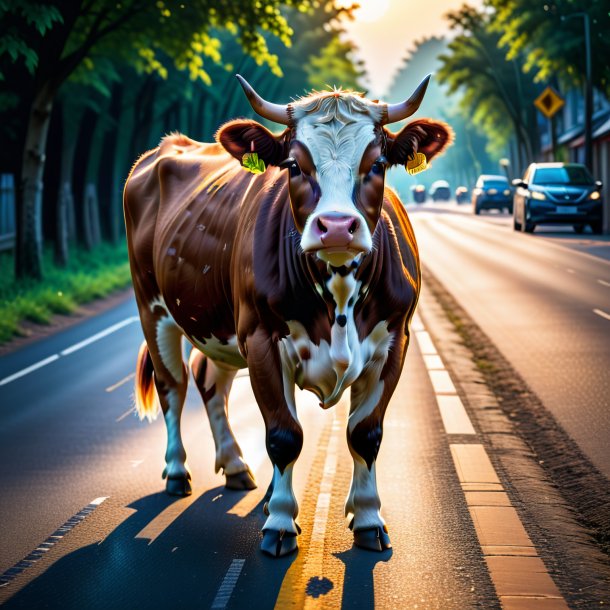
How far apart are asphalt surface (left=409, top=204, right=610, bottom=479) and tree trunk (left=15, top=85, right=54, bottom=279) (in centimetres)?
814

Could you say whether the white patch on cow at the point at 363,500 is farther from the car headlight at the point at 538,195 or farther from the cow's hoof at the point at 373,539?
the car headlight at the point at 538,195

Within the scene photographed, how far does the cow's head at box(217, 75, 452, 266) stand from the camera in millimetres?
5746

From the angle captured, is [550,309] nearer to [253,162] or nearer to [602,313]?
[602,313]

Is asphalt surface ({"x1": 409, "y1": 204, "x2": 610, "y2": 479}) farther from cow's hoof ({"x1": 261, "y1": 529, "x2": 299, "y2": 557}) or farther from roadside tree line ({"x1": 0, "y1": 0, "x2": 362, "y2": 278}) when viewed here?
roadside tree line ({"x1": 0, "y1": 0, "x2": 362, "y2": 278})

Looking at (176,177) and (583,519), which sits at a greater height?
(176,177)

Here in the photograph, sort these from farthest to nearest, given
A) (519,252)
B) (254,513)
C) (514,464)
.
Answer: (519,252) < (514,464) < (254,513)

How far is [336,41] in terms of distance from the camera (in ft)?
217

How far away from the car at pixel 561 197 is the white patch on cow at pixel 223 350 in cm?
3174

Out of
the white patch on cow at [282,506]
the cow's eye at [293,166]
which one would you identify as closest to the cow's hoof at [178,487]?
the white patch on cow at [282,506]

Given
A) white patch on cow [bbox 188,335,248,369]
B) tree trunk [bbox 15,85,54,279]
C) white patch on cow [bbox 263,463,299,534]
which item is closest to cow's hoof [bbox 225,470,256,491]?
white patch on cow [bbox 188,335,248,369]

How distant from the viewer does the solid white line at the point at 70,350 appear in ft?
46.5

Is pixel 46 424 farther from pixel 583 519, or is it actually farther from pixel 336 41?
pixel 336 41

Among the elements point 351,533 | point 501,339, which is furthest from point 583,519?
point 501,339

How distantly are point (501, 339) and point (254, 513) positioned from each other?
8.55 metres
